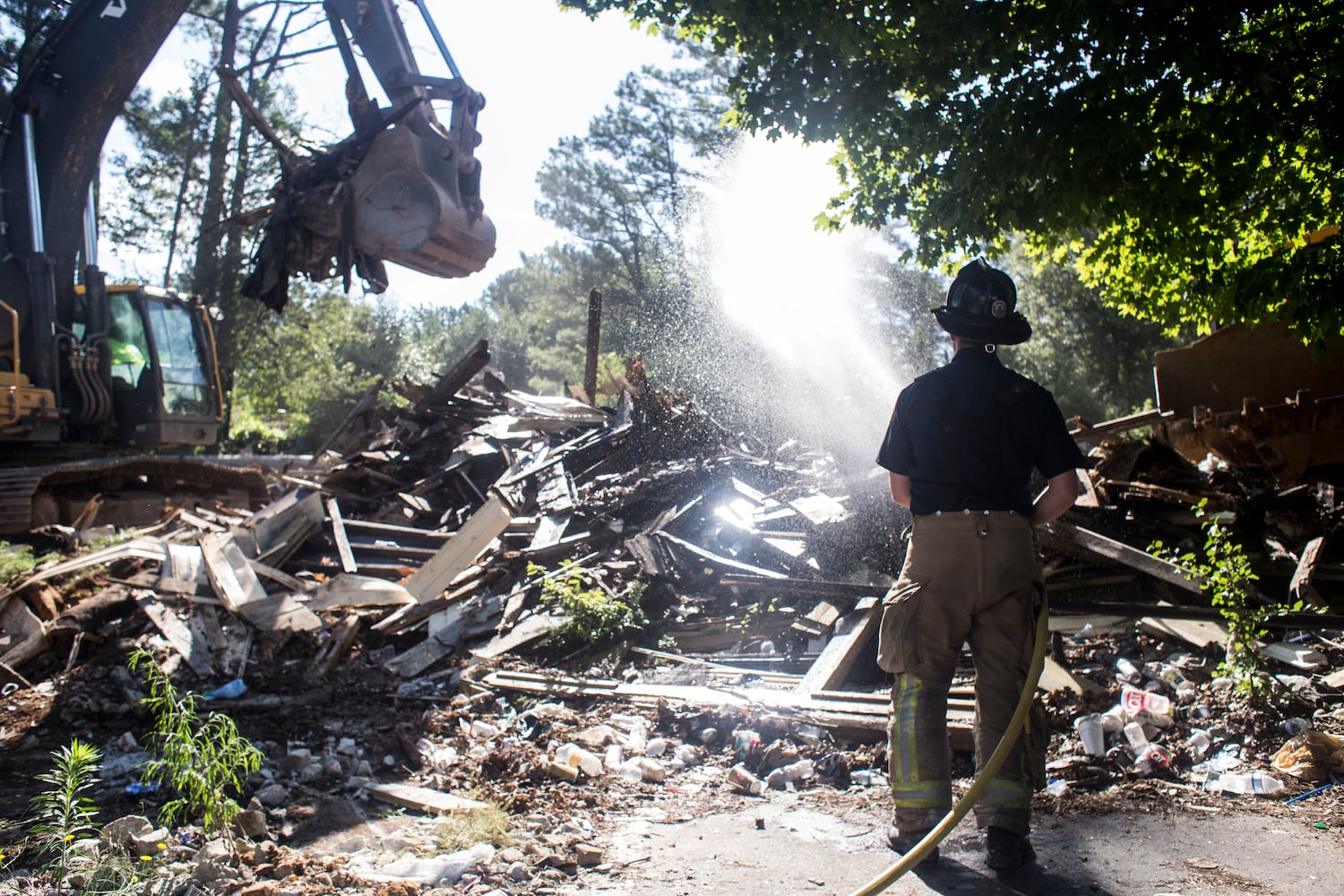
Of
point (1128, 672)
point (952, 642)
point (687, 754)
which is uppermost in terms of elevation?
point (952, 642)

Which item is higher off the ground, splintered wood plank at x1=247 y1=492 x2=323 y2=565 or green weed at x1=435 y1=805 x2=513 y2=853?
splintered wood plank at x1=247 y1=492 x2=323 y2=565

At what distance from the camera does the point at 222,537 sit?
8297 millimetres

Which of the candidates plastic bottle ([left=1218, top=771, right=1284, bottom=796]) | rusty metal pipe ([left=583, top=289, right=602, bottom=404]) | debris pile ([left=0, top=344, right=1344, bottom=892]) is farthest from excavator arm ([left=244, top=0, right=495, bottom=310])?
rusty metal pipe ([left=583, top=289, right=602, bottom=404])

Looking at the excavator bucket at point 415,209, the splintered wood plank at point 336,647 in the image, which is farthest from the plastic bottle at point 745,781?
the excavator bucket at point 415,209

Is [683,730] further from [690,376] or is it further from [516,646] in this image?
[690,376]

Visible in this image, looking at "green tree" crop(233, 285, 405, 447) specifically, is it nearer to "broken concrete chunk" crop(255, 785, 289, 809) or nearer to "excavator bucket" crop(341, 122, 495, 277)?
"excavator bucket" crop(341, 122, 495, 277)

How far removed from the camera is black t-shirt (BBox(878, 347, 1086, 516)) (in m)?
3.45

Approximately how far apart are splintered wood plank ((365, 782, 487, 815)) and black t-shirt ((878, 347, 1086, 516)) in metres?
2.32

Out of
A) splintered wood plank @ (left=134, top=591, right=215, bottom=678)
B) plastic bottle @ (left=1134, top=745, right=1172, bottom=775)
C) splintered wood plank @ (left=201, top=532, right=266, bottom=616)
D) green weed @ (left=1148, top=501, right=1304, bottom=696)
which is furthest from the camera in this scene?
splintered wood plank @ (left=201, top=532, right=266, bottom=616)

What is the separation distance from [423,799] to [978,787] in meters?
2.38

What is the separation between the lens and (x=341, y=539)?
872cm

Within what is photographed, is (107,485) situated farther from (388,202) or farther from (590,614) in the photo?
(590,614)

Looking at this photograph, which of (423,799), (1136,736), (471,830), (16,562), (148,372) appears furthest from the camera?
(148,372)

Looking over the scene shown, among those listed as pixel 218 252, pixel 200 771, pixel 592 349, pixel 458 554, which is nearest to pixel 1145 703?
pixel 200 771
